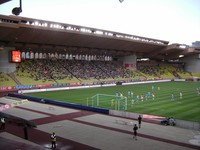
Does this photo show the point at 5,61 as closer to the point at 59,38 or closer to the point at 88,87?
the point at 59,38

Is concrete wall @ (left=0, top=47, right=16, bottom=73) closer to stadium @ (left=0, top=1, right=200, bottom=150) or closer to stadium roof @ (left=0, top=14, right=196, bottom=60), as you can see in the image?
stadium @ (left=0, top=1, right=200, bottom=150)

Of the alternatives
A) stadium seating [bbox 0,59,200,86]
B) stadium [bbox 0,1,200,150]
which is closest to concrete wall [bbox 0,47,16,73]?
stadium [bbox 0,1,200,150]

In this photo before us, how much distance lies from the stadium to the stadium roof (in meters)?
0.19

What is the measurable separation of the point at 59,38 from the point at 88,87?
14.1 metres

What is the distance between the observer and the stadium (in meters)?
20.2

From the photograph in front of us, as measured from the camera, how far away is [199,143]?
17594mm

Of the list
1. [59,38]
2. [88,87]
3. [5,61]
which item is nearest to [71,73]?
[88,87]

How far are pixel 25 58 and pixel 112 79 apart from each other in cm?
2628

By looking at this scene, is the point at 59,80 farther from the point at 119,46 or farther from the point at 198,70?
the point at 198,70

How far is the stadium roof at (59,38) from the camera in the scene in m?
47.1

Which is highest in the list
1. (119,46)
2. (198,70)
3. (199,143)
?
(119,46)

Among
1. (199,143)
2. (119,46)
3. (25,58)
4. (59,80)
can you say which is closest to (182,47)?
(119,46)

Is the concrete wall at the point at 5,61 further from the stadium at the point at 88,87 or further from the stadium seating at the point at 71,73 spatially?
the stadium seating at the point at 71,73

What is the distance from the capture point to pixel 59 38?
184ft
